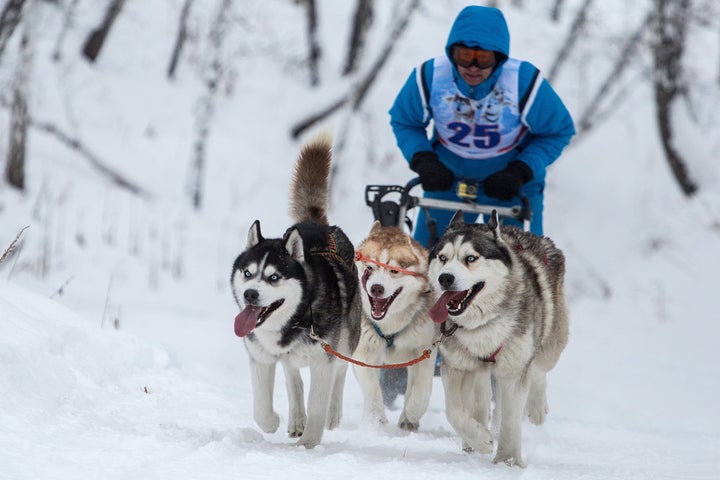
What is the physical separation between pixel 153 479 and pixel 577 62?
14068 mm

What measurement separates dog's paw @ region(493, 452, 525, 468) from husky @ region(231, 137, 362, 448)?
27.4 inches

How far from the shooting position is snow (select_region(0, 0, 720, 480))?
2920 mm

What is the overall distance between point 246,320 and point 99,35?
11607mm

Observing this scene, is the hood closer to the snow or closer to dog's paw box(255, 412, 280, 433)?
the snow

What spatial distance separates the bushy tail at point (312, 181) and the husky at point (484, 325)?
759 mm

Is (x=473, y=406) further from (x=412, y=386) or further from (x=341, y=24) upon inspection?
(x=341, y=24)

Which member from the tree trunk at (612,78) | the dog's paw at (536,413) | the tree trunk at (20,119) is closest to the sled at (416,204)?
the dog's paw at (536,413)

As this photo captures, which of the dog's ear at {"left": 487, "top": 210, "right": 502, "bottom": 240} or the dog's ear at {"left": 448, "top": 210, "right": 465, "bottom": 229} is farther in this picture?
the dog's ear at {"left": 448, "top": 210, "right": 465, "bottom": 229}

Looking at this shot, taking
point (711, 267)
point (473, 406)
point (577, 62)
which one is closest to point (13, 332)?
point (473, 406)

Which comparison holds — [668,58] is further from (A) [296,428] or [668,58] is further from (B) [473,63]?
(A) [296,428]

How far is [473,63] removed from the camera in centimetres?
393

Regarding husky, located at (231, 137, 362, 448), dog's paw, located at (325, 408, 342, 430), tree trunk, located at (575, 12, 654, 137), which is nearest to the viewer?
husky, located at (231, 137, 362, 448)

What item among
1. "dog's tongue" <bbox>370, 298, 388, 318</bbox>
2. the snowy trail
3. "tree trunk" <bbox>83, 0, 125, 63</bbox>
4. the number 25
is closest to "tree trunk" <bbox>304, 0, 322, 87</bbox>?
"tree trunk" <bbox>83, 0, 125, 63</bbox>

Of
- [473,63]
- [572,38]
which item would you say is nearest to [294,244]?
[473,63]
